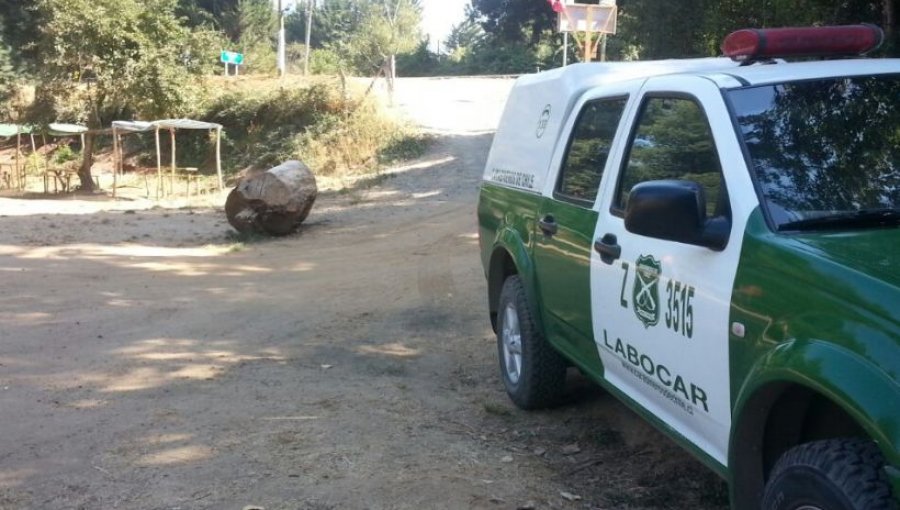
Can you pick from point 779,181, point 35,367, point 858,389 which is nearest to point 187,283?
point 35,367

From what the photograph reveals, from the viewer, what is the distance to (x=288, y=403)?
5.71 metres

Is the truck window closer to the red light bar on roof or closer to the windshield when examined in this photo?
the windshield

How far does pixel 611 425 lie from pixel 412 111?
2565cm

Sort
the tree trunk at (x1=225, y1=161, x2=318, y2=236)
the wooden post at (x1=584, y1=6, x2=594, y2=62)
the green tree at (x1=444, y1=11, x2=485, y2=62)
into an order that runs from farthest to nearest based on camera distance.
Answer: the green tree at (x1=444, y1=11, x2=485, y2=62) < the wooden post at (x1=584, y1=6, x2=594, y2=62) < the tree trunk at (x1=225, y1=161, x2=318, y2=236)

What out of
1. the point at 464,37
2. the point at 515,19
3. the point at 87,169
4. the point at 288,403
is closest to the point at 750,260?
the point at 288,403

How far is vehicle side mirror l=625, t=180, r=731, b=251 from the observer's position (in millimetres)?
3043

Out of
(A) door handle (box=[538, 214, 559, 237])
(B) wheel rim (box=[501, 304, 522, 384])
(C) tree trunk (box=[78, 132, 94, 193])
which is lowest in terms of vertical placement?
(C) tree trunk (box=[78, 132, 94, 193])

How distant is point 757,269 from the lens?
288 cm

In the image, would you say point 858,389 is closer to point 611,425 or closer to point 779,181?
point 779,181

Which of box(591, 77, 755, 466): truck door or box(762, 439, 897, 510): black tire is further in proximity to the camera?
box(591, 77, 755, 466): truck door

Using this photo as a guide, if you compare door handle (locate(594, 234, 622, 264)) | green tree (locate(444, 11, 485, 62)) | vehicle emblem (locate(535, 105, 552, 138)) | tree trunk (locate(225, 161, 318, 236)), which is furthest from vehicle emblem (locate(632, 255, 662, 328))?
green tree (locate(444, 11, 485, 62))

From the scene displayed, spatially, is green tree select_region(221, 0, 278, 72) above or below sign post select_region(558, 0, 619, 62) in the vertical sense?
above

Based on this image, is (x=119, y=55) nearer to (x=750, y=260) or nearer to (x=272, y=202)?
(x=272, y=202)

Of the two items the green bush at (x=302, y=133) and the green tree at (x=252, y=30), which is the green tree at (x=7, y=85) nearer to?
the green bush at (x=302, y=133)
